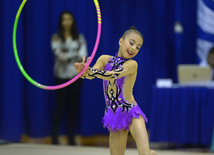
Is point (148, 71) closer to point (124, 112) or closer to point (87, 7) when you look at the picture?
point (87, 7)

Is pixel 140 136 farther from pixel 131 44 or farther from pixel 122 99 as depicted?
pixel 131 44

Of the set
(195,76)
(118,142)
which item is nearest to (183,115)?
(195,76)

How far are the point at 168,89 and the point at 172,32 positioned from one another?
7.05 feet

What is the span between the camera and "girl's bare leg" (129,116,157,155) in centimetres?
239

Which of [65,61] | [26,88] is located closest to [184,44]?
[65,61]

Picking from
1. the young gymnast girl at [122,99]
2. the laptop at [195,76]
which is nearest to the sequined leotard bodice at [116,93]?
the young gymnast girl at [122,99]

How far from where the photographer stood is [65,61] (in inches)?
189

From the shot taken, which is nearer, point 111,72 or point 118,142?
point 111,72

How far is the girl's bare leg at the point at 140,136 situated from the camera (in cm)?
239

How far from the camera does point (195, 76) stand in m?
4.70

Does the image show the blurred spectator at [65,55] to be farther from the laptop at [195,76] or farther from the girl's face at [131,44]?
the girl's face at [131,44]

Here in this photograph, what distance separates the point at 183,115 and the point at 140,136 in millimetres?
2251

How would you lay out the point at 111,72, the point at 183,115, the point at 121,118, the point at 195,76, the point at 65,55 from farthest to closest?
1. the point at 65,55
2. the point at 195,76
3. the point at 183,115
4. the point at 121,118
5. the point at 111,72

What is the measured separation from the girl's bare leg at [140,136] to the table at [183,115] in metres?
2.11
